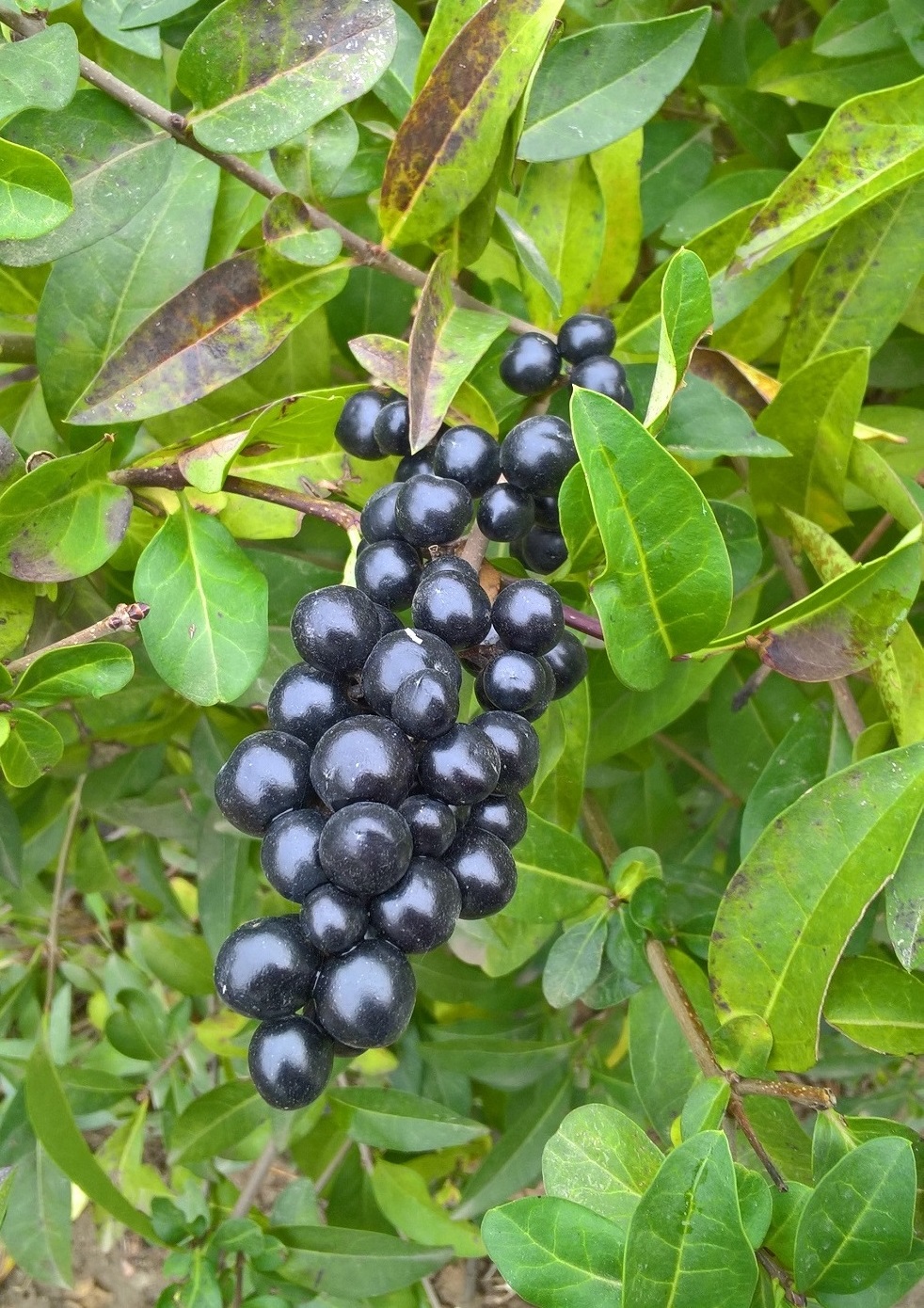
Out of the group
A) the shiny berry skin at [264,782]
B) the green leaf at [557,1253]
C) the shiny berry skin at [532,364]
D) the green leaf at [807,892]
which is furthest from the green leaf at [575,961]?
the shiny berry skin at [532,364]

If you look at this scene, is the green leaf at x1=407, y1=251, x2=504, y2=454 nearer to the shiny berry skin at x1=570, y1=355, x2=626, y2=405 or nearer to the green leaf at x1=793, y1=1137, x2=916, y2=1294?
the shiny berry skin at x1=570, y1=355, x2=626, y2=405

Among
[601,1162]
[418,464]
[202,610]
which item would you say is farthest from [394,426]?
[601,1162]

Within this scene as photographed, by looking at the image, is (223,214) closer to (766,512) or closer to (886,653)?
(766,512)

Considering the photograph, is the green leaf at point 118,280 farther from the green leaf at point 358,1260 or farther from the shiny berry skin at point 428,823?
the green leaf at point 358,1260

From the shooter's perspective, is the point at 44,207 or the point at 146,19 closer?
the point at 44,207

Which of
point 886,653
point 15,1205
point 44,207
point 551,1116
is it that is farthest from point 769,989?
point 15,1205

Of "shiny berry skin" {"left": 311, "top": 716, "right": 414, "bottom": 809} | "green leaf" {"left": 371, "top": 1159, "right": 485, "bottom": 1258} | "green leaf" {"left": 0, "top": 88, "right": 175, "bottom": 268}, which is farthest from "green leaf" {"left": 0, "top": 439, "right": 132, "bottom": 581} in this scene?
"green leaf" {"left": 371, "top": 1159, "right": 485, "bottom": 1258}

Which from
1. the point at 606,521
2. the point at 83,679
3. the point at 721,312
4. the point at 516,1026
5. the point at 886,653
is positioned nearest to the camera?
the point at 606,521
